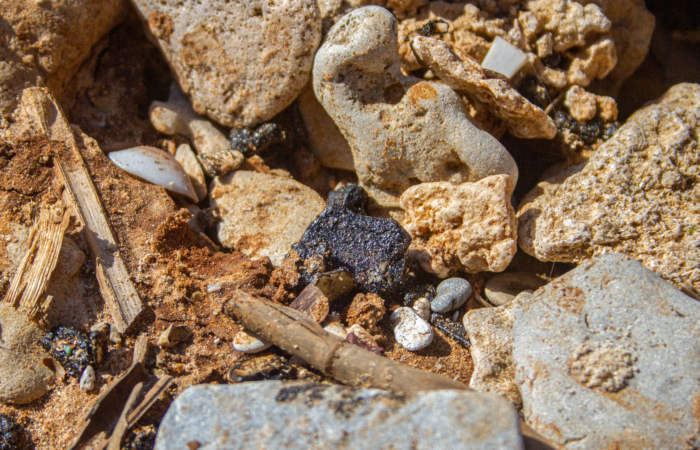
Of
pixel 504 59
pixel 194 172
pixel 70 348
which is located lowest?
pixel 70 348

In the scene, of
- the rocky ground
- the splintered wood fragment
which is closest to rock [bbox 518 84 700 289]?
the rocky ground

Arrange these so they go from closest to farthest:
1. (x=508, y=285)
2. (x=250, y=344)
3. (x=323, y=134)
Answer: (x=250, y=344)
(x=508, y=285)
(x=323, y=134)

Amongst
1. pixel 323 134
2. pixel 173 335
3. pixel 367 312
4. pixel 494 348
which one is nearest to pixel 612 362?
pixel 494 348

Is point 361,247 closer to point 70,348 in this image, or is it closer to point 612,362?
point 612,362

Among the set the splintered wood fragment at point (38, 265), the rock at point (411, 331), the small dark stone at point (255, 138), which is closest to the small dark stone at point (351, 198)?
the small dark stone at point (255, 138)

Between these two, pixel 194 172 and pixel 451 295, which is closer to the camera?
pixel 451 295

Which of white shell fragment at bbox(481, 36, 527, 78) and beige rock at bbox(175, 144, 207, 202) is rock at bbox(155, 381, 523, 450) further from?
white shell fragment at bbox(481, 36, 527, 78)

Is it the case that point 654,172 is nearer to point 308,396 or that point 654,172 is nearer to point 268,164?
point 308,396
